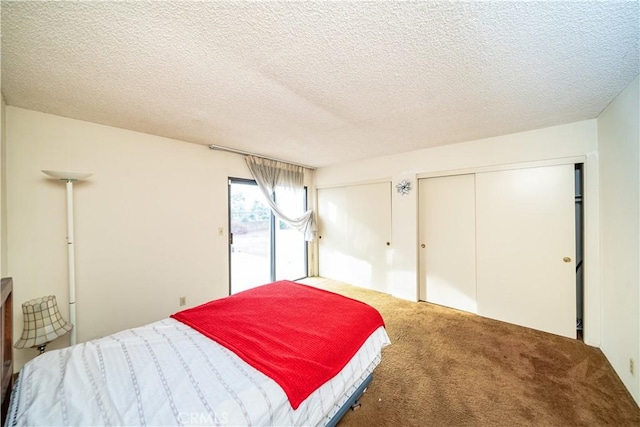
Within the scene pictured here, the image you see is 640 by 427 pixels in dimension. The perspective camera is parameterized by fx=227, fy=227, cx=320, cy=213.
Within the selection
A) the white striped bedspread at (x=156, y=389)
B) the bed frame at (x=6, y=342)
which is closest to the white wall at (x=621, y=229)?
the white striped bedspread at (x=156, y=389)

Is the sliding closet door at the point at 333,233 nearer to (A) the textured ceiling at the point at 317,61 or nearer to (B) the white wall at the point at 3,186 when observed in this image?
(A) the textured ceiling at the point at 317,61

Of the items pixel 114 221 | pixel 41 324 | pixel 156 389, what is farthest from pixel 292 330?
pixel 114 221

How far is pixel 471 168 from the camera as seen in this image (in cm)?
300

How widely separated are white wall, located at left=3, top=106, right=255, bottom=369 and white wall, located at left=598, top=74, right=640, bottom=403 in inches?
158

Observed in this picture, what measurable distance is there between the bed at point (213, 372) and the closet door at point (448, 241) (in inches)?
78.1

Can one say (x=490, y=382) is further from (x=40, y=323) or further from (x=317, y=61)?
(x=40, y=323)

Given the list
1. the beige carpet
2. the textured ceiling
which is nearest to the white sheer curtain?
the textured ceiling

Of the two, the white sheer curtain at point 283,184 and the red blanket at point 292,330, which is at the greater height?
the white sheer curtain at point 283,184

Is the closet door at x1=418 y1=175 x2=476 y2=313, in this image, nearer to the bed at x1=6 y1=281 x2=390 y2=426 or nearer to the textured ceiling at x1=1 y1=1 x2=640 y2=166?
the textured ceiling at x1=1 y1=1 x2=640 y2=166

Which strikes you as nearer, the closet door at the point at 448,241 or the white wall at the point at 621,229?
the white wall at the point at 621,229

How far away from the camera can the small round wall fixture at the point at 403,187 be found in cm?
352

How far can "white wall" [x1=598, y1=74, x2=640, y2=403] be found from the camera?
1.63 m

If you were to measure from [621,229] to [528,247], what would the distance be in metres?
0.86

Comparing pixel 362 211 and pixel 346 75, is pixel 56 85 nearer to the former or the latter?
pixel 346 75
